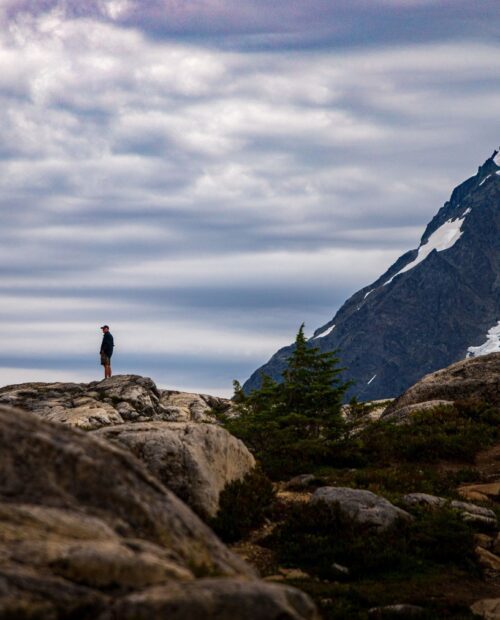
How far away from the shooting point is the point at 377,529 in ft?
57.5

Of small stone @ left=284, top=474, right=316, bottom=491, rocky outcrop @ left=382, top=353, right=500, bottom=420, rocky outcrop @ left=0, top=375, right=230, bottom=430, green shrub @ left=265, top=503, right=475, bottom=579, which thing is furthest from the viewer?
rocky outcrop @ left=0, top=375, right=230, bottom=430

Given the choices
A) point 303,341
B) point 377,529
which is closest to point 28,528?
point 377,529

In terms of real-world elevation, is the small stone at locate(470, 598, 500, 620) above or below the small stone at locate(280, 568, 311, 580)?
below

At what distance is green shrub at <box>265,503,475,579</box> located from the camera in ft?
53.6

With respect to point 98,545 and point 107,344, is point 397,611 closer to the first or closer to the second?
point 98,545

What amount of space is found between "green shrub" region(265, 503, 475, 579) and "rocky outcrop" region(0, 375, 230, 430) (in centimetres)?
2097

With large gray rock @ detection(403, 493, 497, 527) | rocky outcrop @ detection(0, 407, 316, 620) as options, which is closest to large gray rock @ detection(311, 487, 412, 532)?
large gray rock @ detection(403, 493, 497, 527)

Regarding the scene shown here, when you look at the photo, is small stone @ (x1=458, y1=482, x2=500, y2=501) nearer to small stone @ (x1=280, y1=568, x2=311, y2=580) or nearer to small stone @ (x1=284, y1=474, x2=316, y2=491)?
small stone @ (x1=284, y1=474, x2=316, y2=491)

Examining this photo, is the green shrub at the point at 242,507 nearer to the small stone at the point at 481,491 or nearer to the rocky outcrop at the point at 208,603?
the small stone at the point at 481,491

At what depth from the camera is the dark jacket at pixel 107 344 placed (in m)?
43.0

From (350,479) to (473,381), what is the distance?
15578 mm

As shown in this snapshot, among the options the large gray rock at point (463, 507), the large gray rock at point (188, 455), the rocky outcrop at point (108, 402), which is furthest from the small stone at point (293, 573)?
the rocky outcrop at point (108, 402)

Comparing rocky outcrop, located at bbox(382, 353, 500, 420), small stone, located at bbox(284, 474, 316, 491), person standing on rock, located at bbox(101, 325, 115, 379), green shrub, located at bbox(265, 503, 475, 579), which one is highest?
person standing on rock, located at bbox(101, 325, 115, 379)

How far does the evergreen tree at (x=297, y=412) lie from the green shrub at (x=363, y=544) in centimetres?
660
